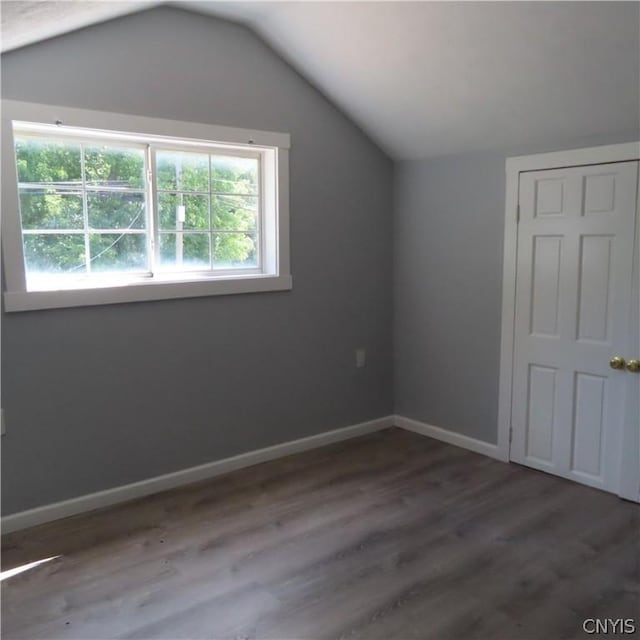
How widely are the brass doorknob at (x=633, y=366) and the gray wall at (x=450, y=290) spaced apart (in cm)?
82

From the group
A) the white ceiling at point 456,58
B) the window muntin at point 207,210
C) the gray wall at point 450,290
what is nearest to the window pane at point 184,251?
the window muntin at point 207,210

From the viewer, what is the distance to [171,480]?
11.1ft

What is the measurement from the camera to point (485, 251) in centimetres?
376

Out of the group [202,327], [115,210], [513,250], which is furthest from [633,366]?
[115,210]

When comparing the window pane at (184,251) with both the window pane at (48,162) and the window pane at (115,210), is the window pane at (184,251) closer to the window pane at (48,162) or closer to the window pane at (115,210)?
the window pane at (115,210)

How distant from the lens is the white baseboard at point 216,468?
296 cm

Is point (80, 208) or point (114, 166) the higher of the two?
point (114, 166)

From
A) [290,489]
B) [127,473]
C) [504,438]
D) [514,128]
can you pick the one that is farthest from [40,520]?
[514,128]

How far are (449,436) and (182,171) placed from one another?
8.16ft

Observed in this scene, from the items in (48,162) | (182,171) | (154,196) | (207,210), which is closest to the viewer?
(48,162)

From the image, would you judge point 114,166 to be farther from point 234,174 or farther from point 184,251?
point 234,174

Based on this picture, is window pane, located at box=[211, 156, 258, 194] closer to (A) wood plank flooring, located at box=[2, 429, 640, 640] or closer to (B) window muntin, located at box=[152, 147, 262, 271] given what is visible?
(B) window muntin, located at box=[152, 147, 262, 271]

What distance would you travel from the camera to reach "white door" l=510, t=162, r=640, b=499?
3.12m

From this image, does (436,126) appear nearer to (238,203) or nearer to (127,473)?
(238,203)
